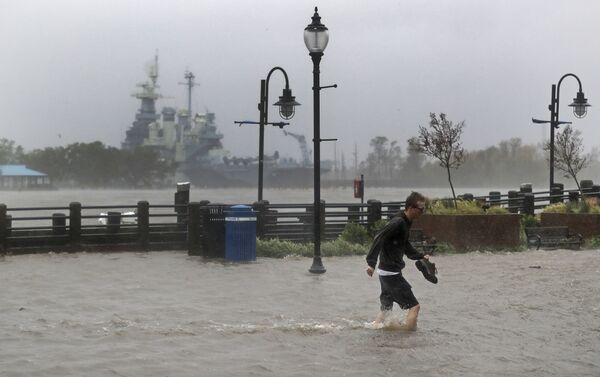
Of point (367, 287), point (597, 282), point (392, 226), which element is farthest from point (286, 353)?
point (597, 282)

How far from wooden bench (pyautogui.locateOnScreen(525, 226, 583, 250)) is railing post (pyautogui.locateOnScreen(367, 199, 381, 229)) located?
3.86 m

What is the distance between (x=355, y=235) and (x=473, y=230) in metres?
3.10

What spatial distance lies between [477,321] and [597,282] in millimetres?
4727

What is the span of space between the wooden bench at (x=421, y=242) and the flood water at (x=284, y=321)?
1676 millimetres

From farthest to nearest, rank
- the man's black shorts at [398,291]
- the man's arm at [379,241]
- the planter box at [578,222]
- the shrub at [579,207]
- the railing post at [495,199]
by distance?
the railing post at [495,199] < the shrub at [579,207] < the planter box at [578,222] < the man's black shorts at [398,291] < the man's arm at [379,241]

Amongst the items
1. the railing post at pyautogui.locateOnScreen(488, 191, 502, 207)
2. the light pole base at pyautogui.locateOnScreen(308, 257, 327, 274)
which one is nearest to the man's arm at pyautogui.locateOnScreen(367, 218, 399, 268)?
the light pole base at pyautogui.locateOnScreen(308, 257, 327, 274)

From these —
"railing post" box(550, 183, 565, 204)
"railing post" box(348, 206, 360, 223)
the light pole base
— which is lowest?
the light pole base

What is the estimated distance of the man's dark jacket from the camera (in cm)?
981

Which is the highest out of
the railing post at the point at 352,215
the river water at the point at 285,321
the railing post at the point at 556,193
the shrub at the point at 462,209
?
the railing post at the point at 556,193

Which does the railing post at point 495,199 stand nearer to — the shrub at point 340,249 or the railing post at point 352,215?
the railing post at point 352,215

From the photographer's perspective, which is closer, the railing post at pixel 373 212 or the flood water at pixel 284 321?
the flood water at pixel 284 321

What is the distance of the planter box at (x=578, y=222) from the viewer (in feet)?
73.2

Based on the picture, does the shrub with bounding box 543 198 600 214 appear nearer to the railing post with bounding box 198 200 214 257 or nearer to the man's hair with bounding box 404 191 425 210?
the railing post with bounding box 198 200 214 257

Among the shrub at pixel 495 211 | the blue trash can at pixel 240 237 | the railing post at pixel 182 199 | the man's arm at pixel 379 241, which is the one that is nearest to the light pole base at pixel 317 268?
the blue trash can at pixel 240 237
